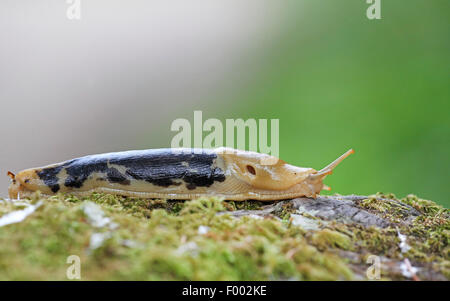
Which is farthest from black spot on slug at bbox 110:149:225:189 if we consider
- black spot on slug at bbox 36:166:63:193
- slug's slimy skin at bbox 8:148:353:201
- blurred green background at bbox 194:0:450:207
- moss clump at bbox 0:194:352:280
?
blurred green background at bbox 194:0:450:207

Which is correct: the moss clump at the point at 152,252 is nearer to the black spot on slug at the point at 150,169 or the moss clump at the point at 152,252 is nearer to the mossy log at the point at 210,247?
the mossy log at the point at 210,247

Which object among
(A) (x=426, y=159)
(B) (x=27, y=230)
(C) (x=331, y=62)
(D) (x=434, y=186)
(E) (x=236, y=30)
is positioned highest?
(E) (x=236, y=30)

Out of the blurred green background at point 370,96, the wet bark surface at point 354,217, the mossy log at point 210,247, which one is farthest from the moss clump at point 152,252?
the blurred green background at point 370,96

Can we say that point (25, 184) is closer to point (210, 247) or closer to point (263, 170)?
point (263, 170)

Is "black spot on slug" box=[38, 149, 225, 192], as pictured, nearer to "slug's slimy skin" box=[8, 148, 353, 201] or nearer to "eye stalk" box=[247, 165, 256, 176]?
"slug's slimy skin" box=[8, 148, 353, 201]

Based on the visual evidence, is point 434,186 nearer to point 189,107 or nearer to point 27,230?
point 189,107

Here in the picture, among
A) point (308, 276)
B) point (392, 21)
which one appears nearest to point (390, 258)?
point (308, 276)

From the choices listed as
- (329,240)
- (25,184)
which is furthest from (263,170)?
(25,184)
